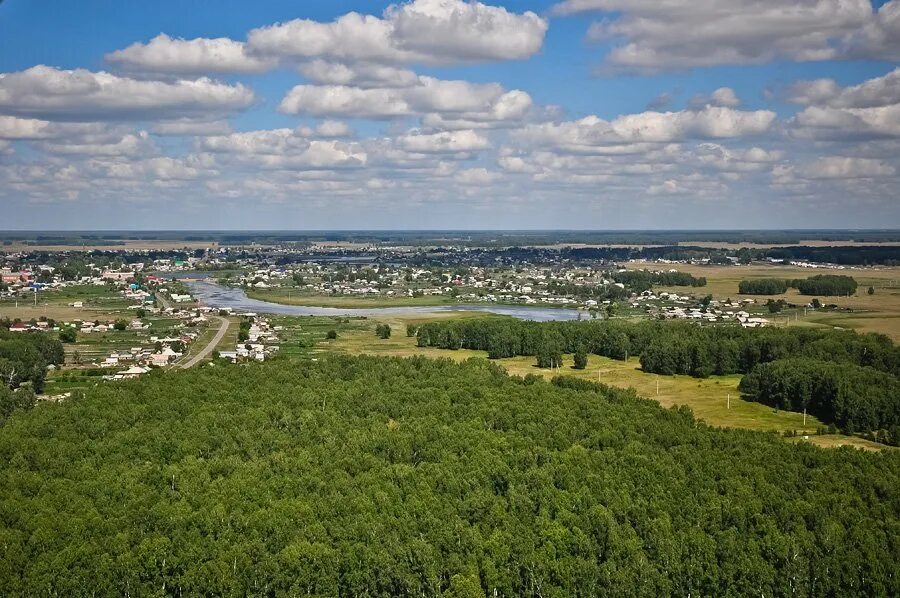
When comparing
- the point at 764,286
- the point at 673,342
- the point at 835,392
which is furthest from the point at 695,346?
the point at 764,286

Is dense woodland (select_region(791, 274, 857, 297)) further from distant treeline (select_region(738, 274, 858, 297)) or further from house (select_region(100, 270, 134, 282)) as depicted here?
house (select_region(100, 270, 134, 282))

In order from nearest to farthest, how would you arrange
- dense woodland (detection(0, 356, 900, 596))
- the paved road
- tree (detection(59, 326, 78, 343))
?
dense woodland (detection(0, 356, 900, 596)) < the paved road < tree (detection(59, 326, 78, 343))

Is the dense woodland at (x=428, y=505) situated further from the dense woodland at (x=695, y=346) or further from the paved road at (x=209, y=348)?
the paved road at (x=209, y=348)

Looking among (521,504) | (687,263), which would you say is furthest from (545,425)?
(687,263)

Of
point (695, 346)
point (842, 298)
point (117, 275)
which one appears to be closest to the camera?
point (695, 346)

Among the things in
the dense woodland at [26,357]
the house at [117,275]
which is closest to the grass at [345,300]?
the house at [117,275]

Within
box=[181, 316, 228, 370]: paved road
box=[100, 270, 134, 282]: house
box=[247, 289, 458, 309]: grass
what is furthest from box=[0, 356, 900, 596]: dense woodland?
box=[100, 270, 134, 282]: house

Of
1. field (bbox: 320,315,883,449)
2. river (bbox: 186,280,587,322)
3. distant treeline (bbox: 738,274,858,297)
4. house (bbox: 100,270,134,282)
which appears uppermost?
distant treeline (bbox: 738,274,858,297)

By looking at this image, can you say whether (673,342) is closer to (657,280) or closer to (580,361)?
(580,361)
